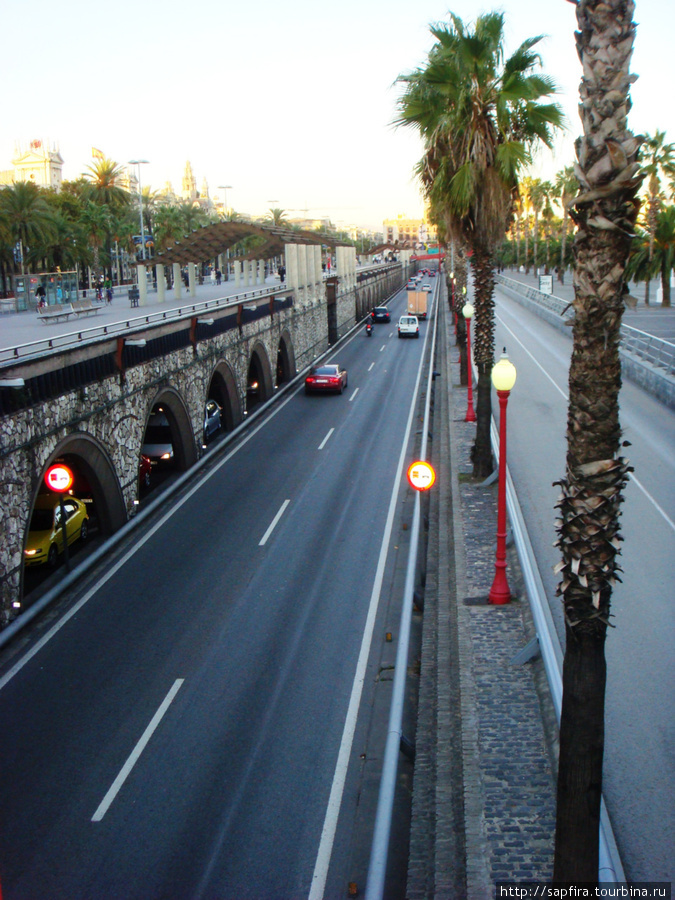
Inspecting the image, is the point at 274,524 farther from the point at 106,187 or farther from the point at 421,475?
the point at 106,187

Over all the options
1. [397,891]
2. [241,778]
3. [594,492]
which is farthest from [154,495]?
[594,492]

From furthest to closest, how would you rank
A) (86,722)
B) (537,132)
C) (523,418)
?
(523,418)
(537,132)
(86,722)

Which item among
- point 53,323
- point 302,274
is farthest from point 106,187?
point 53,323

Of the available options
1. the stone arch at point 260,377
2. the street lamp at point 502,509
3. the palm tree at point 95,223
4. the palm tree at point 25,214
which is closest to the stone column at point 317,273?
the stone arch at point 260,377

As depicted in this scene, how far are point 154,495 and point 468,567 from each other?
32.3ft

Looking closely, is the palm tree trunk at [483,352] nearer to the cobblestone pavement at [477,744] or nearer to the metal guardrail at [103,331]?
the cobblestone pavement at [477,744]

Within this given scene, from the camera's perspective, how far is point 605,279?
5441mm

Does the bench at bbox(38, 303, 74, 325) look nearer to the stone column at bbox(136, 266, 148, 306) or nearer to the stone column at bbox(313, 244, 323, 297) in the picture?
the stone column at bbox(136, 266, 148, 306)

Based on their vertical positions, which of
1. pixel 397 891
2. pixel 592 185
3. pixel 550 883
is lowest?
pixel 397 891

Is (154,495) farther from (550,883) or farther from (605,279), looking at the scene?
(605,279)

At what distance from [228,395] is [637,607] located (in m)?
18.8

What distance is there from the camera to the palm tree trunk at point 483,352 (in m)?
19.2

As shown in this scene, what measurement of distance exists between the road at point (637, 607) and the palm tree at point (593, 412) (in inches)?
76.4

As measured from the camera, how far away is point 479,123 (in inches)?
697
